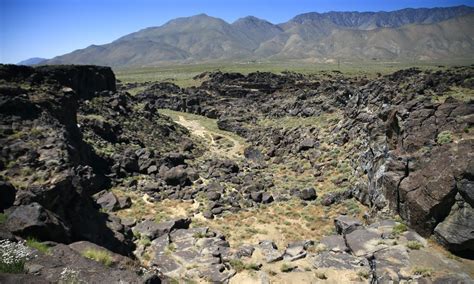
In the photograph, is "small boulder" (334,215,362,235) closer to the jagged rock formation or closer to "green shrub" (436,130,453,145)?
the jagged rock formation

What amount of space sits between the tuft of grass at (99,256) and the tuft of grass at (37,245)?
1.38 metres

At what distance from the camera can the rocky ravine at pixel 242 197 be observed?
48.1 feet

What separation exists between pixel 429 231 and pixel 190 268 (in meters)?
12.2

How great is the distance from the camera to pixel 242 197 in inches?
1214

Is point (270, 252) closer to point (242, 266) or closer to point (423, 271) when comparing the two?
point (242, 266)

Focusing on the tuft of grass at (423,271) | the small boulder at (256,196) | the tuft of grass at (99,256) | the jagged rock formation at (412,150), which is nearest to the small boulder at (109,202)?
the small boulder at (256,196)

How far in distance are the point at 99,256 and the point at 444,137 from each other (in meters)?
19.5

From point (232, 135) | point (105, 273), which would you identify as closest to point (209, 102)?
point (232, 135)

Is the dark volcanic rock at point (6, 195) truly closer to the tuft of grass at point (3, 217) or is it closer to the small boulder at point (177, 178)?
the tuft of grass at point (3, 217)

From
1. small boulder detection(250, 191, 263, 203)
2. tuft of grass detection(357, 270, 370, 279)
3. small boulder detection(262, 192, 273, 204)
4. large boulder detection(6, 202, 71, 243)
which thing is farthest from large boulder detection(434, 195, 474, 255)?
large boulder detection(6, 202, 71, 243)

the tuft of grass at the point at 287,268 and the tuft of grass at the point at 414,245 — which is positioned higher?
the tuft of grass at the point at 414,245

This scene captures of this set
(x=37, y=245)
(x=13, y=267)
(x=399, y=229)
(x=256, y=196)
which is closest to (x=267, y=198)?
(x=256, y=196)

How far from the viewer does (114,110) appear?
51344 mm

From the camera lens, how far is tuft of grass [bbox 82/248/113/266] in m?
12.8
